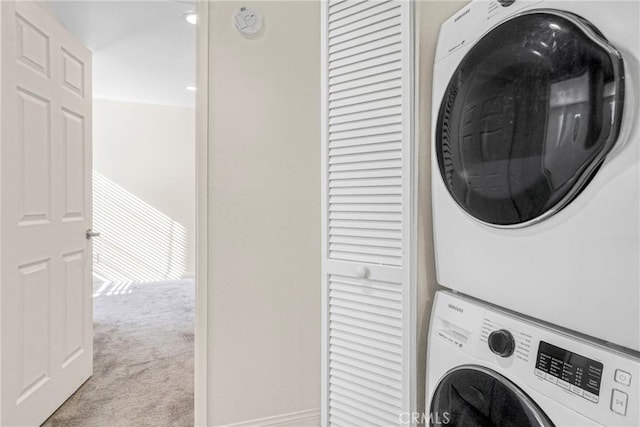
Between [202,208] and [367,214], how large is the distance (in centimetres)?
81

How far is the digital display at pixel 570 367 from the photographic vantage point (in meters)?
0.62

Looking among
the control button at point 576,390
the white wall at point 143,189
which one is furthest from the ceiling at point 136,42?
the control button at point 576,390

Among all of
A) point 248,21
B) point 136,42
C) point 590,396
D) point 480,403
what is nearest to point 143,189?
point 136,42

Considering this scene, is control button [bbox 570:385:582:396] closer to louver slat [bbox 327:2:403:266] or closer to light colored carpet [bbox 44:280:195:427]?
louver slat [bbox 327:2:403:266]

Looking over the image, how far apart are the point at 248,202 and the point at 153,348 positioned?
6.03ft

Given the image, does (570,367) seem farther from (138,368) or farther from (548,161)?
(138,368)

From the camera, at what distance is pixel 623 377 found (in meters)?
0.58

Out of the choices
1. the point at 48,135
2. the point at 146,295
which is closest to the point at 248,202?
the point at 48,135

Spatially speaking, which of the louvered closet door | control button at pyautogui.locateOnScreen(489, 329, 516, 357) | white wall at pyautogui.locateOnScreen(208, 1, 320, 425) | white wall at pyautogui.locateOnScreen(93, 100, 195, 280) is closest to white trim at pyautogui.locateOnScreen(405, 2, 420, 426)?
the louvered closet door

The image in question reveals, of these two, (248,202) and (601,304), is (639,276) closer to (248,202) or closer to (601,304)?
(601,304)

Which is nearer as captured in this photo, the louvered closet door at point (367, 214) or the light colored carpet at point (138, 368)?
the louvered closet door at point (367, 214)
